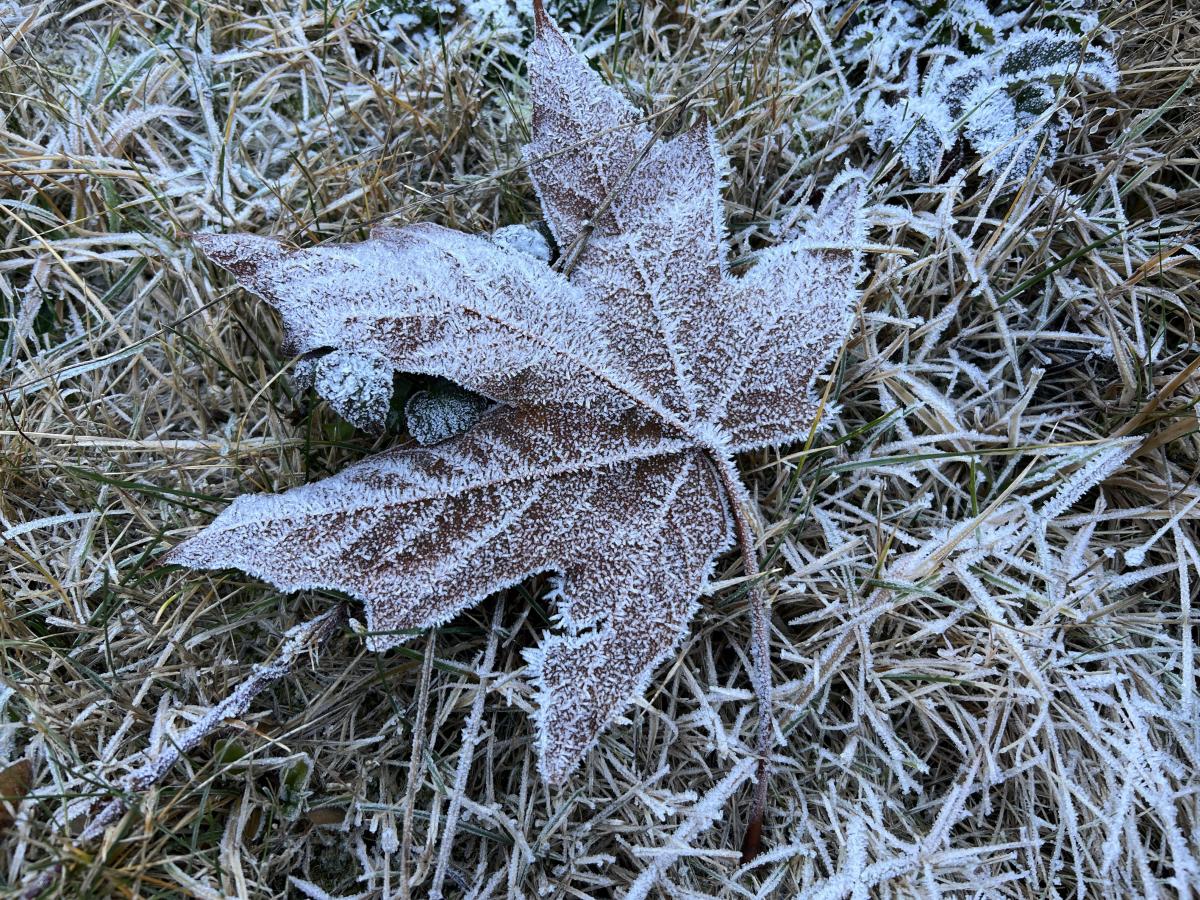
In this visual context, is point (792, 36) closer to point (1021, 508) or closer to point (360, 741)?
point (1021, 508)

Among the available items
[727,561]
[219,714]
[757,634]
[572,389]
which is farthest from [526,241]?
[219,714]

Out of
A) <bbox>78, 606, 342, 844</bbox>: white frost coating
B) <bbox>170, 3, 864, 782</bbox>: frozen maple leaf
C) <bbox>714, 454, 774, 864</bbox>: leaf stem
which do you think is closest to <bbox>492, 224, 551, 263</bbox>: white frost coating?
<bbox>170, 3, 864, 782</bbox>: frozen maple leaf

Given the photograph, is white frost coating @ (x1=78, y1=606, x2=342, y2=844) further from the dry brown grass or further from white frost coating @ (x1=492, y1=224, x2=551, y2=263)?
white frost coating @ (x1=492, y1=224, x2=551, y2=263)

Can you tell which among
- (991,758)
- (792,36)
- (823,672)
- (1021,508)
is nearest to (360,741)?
(823,672)

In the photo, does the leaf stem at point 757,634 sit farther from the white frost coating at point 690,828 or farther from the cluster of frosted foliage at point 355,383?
the cluster of frosted foliage at point 355,383

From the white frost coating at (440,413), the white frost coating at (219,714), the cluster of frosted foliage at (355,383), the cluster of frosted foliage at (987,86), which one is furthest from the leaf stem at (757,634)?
the cluster of frosted foliage at (987,86)

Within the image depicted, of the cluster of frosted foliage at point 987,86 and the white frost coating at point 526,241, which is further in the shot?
the cluster of frosted foliage at point 987,86

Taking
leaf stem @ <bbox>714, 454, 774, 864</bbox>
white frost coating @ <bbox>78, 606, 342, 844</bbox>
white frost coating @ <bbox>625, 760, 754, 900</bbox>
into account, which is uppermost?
white frost coating @ <bbox>78, 606, 342, 844</bbox>
